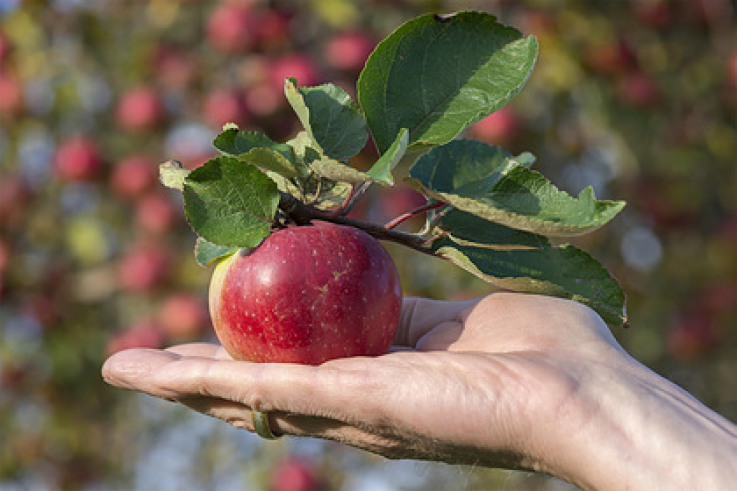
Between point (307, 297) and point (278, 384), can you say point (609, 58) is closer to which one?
point (307, 297)

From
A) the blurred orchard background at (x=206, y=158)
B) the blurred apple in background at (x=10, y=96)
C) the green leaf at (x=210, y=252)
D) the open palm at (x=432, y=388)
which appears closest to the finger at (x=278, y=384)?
the open palm at (x=432, y=388)

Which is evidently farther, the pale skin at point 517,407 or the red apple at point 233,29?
the red apple at point 233,29

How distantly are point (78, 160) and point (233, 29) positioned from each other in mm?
600

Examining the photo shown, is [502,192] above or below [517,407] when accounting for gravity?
above

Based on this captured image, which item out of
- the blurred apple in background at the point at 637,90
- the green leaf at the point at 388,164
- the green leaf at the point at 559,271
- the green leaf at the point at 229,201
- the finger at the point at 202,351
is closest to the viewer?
the green leaf at the point at 388,164

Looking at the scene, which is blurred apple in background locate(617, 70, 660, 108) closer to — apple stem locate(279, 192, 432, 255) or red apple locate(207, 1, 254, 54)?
red apple locate(207, 1, 254, 54)

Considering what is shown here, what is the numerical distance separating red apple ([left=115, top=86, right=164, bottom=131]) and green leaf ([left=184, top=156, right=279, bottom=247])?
1.63 meters

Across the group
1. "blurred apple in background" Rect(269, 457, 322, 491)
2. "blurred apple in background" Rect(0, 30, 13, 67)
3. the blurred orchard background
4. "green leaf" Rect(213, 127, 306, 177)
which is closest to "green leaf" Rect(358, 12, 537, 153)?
"green leaf" Rect(213, 127, 306, 177)

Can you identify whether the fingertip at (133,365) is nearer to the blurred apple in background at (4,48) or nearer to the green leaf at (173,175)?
the green leaf at (173,175)

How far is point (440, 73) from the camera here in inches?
46.3

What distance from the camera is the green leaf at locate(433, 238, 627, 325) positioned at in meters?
1.18

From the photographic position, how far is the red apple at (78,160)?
8.57ft

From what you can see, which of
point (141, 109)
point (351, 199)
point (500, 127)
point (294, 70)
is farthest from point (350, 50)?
point (351, 199)

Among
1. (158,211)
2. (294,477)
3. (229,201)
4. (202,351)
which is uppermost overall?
(229,201)
